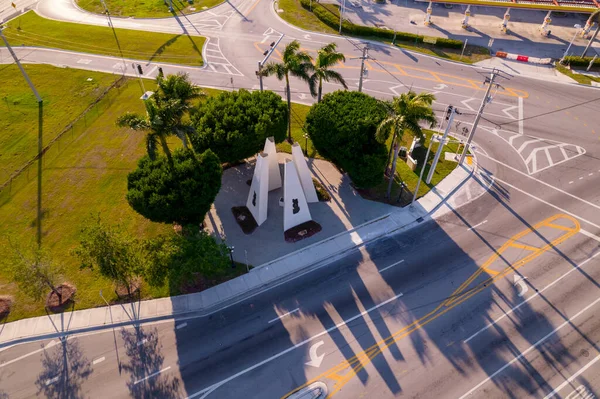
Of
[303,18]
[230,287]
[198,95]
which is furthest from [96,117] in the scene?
[303,18]

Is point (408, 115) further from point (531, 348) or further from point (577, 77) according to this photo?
point (577, 77)

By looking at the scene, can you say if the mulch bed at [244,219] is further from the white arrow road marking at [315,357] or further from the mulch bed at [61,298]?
the mulch bed at [61,298]

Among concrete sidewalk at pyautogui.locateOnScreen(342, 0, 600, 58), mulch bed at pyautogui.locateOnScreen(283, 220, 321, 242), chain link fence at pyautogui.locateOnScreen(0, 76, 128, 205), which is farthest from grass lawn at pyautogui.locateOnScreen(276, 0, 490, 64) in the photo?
mulch bed at pyautogui.locateOnScreen(283, 220, 321, 242)

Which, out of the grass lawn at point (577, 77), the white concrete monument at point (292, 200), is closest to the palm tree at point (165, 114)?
the white concrete monument at point (292, 200)

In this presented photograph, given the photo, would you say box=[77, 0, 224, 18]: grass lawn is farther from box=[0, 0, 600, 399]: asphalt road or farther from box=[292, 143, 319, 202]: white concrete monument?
box=[0, 0, 600, 399]: asphalt road

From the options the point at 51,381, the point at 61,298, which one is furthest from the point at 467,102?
the point at 51,381

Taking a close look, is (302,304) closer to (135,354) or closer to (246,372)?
(246,372)
